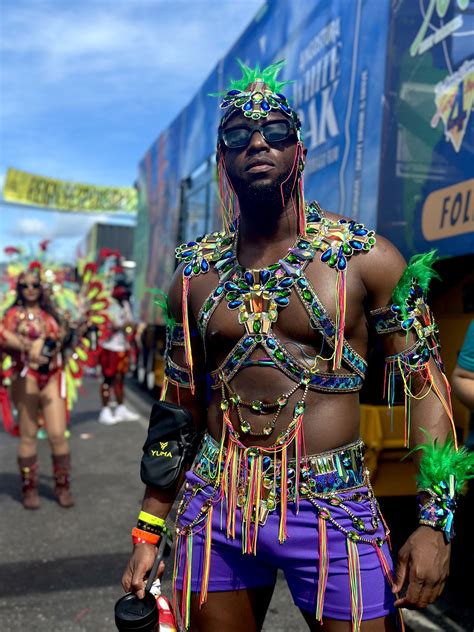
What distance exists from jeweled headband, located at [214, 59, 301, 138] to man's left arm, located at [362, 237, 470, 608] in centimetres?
50

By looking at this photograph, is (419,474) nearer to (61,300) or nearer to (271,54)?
(271,54)

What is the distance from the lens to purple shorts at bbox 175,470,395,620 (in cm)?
174

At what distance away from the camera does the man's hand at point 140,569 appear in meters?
1.89

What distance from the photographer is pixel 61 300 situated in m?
6.75

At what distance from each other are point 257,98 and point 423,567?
4.48ft

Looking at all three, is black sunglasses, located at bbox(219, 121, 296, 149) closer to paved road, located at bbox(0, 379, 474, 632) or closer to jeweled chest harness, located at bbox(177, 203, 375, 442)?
jeweled chest harness, located at bbox(177, 203, 375, 442)

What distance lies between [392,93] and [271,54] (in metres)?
1.97

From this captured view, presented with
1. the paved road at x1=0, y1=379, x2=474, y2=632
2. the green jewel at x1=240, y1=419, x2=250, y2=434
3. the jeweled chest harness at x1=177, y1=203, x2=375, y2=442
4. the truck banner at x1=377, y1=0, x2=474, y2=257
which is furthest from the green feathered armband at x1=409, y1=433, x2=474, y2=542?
the paved road at x1=0, y1=379, x2=474, y2=632

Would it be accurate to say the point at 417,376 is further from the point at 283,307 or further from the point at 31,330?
the point at 31,330

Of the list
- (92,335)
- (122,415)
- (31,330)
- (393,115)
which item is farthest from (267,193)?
(122,415)

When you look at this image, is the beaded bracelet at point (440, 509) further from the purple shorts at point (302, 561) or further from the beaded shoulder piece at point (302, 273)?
the beaded shoulder piece at point (302, 273)

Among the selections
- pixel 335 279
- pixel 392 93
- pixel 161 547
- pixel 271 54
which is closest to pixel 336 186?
pixel 392 93

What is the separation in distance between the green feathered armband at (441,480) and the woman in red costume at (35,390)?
4357 mm

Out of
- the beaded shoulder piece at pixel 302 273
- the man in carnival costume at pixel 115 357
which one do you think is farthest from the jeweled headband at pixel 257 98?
the man in carnival costume at pixel 115 357
